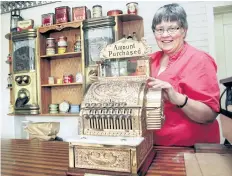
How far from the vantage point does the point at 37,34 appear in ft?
10.5

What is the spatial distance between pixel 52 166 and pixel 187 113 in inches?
32.1

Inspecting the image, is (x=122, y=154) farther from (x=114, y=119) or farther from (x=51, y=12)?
(x=51, y=12)

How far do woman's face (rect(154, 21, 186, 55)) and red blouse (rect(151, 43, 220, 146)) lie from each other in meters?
0.11

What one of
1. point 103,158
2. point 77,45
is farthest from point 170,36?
point 77,45

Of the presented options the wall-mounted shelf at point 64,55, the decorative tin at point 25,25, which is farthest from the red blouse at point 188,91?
Result: the decorative tin at point 25,25

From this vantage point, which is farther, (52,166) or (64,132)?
(64,132)

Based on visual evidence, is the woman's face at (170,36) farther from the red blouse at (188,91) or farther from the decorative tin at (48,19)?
the decorative tin at (48,19)

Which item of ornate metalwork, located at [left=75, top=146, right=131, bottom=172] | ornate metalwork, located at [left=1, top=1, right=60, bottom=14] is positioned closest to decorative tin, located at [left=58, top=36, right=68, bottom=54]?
ornate metalwork, located at [left=1, top=1, right=60, bottom=14]

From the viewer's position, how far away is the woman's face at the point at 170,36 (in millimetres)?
1521

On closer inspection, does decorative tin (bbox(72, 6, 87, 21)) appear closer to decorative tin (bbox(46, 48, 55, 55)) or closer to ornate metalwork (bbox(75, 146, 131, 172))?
decorative tin (bbox(46, 48, 55, 55))

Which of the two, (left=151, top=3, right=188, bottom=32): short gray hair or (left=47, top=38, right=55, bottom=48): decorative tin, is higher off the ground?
(left=47, top=38, right=55, bottom=48): decorative tin

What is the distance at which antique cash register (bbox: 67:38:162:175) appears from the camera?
85 centimetres

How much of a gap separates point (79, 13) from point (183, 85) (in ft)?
Result: 6.82

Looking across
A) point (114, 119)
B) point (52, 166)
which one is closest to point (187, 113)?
point (114, 119)
